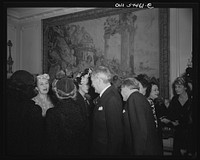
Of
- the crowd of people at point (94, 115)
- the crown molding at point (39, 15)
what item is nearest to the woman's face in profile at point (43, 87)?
the crowd of people at point (94, 115)

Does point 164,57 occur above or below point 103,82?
above

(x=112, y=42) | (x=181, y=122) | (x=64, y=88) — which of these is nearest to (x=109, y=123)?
(x=64, y=88)

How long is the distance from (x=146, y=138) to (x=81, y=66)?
3.37ft

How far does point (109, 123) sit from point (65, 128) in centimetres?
48

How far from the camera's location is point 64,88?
2.46m

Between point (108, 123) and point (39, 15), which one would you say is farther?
point (39, 15)

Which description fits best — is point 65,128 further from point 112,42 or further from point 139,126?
point 112,42

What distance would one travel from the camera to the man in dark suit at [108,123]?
2.39 m

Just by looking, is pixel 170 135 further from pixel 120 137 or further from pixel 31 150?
pixel 31 150

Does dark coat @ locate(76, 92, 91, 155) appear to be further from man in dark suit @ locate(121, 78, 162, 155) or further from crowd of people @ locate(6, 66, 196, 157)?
man in dark suit @ locate(121, 78, 162, 155)

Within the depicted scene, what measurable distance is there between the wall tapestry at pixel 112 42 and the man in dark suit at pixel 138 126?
9.2 inches

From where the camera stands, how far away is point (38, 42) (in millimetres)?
2531

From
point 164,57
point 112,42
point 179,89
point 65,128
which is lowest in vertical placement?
point 65,128

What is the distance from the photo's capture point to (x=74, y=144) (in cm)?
245
